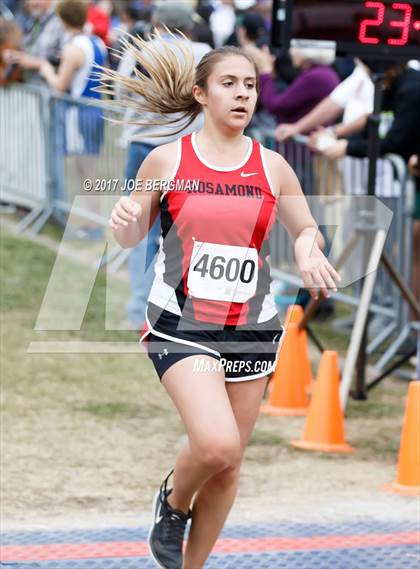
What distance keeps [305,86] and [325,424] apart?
3504 mm

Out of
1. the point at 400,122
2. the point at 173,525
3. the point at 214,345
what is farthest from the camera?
the point at 400,122

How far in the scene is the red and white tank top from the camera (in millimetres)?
4223

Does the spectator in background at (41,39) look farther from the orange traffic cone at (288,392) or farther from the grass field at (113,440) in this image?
the orange traffic cone at (288,392)

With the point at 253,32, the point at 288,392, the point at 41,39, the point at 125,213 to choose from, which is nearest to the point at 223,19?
the point at 41,39

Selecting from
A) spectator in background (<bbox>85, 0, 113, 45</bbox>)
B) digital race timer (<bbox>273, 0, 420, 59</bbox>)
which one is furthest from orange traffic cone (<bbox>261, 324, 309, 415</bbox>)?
spectator in background (<bbox>85, 0, 113, 45</bbox>)

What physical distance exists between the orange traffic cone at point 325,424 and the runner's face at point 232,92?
2.73 meters

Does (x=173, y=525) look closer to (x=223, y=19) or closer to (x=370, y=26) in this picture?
(x=370, y=26)

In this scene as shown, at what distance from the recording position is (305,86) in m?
9.33

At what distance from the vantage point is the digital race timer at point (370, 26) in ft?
22.5

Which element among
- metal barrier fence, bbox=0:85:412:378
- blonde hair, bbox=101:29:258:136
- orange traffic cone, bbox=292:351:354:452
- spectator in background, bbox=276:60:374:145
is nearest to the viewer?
blonde hair, bbox=101:29:258:136

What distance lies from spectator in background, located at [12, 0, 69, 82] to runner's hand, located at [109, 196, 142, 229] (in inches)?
326

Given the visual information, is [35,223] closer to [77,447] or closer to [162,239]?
[77,447]

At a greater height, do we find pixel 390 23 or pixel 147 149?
pixel 390 23

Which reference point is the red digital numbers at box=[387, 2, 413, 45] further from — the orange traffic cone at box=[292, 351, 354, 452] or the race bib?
the race bib
